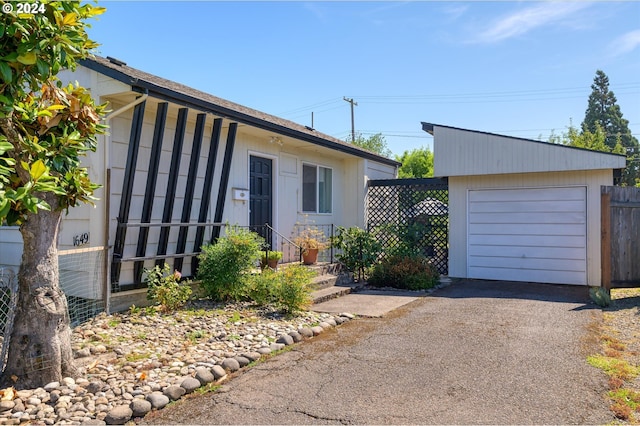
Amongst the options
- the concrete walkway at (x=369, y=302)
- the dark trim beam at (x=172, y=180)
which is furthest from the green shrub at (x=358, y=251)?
the dark trim beam at (x=172, y=180)

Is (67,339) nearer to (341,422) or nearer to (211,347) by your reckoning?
(211,347)

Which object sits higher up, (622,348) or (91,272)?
(91,272)

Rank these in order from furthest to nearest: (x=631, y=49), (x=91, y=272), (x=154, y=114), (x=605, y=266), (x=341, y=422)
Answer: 1. (x=631, y=49)
2. (x=605, y=266)
3. (x=154, y=114)
4. (x=91, y=272)
5. (x=341, y=422)

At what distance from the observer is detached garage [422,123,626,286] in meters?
8.65

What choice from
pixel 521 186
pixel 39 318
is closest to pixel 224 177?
pixel 39 318

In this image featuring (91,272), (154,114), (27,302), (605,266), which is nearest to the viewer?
(27,302)

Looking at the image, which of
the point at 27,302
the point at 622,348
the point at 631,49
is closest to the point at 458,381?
the point at 622,348

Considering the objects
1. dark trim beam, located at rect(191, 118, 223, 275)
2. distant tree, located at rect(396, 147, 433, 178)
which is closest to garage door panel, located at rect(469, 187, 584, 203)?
dark trim beam, located at rect(191, 118, 223, 275)

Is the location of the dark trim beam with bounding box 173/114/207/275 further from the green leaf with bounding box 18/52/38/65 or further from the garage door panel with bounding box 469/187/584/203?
the garage door panel with bounding box 469/187/584/203

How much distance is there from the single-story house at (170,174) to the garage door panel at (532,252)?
416 centimetres

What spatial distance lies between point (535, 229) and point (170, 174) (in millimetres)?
7471

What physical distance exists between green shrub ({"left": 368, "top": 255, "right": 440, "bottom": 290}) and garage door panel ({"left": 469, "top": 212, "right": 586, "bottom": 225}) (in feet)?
5.79

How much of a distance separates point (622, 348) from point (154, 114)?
685cm

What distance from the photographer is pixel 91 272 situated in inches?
226
